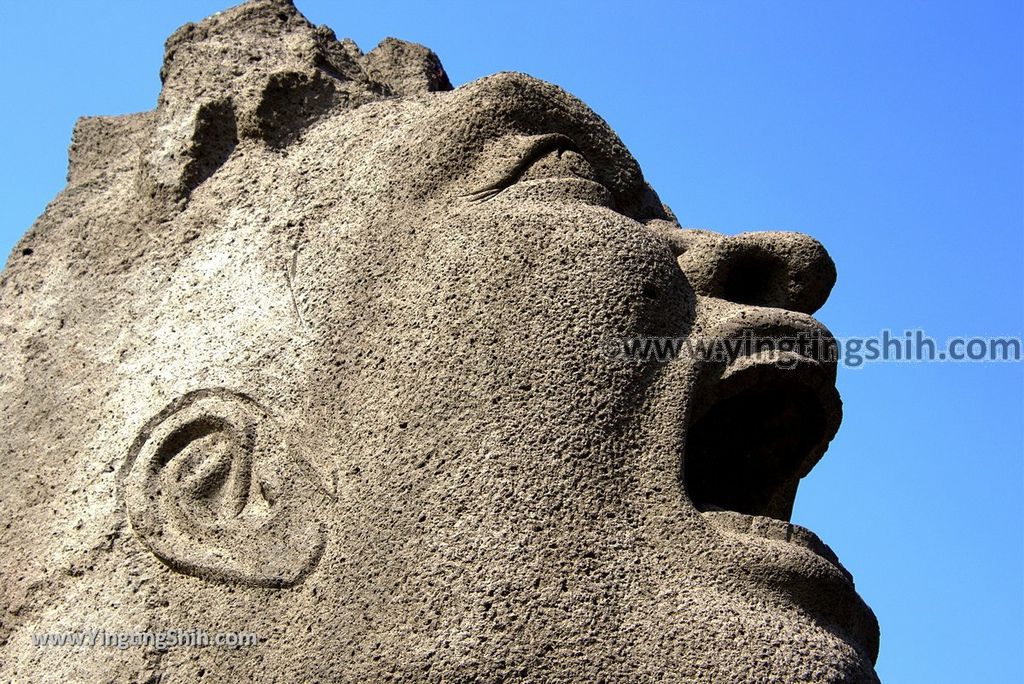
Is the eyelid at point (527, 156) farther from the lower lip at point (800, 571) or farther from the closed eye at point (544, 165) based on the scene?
the lower lip at point (800, 571)

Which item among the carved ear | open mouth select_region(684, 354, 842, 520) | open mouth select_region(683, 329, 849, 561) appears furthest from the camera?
open mouth select_region(684, 354, 842, 520)

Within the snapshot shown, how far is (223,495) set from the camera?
301cm

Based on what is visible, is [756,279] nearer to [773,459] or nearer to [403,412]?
[773,459]

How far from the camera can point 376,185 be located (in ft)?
11.1

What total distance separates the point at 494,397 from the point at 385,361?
29 centimetres

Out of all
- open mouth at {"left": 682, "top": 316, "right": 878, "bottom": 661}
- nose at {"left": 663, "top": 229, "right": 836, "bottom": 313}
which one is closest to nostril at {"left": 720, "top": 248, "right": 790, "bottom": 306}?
nose at {"left": 663, "top": 229, "right": 836, "bottom": 313}

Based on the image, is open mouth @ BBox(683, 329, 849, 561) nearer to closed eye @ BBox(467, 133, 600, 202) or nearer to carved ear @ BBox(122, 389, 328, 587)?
closed eye @ BBox(467, 133, 600, 202)

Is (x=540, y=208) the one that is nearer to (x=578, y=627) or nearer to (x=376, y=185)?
(x=376, y=185)

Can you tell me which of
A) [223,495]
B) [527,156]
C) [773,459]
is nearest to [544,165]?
[527,156]

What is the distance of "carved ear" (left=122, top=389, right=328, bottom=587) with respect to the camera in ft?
9.49

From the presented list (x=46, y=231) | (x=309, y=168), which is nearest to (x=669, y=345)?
(x=309, y=168)

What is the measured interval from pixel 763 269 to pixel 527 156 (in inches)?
23.1

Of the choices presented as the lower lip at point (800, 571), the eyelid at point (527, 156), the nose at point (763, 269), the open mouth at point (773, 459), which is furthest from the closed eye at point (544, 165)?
the lower lip at point (800, 571)

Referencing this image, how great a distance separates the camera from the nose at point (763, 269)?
10.6 feet
